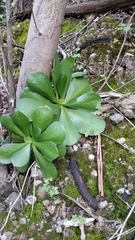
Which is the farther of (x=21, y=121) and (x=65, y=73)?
(x=65, y=73)

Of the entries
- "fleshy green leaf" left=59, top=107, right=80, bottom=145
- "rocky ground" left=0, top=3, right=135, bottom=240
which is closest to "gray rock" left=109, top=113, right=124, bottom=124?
"rocky ground" left=0, top=3, right=135, bottom=240

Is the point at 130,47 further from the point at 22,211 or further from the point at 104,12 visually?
the point at 22,211

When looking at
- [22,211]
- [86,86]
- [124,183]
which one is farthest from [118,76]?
[22,211]

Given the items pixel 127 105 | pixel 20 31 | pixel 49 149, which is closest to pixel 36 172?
pixel 49 149

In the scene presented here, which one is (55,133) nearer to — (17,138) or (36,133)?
(36,133)

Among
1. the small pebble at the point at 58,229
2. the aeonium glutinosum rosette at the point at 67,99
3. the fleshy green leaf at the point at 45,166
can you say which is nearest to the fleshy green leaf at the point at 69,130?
the aeonium glutinosum rosette at the point at 67,99

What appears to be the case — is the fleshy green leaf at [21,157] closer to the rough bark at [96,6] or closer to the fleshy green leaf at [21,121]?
the fleshy green leaf at [21,121]
